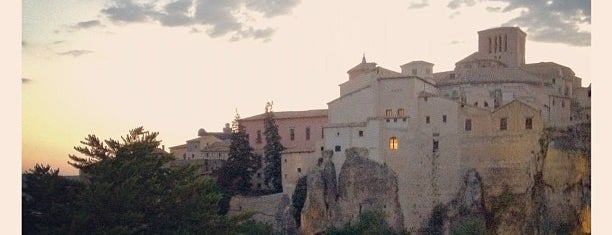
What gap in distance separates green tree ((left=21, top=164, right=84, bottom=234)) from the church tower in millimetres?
4247

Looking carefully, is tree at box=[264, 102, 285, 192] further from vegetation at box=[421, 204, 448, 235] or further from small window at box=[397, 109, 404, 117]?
vegetation at box=[421, 204, 448, 235]

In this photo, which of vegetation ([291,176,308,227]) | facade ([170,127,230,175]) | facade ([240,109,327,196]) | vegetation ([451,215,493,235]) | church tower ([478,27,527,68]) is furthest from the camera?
vegetation ([291,176,308,227])

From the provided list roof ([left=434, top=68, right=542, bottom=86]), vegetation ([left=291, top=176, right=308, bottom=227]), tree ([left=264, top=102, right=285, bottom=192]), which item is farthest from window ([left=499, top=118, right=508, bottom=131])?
tree ([left=264, top=102, right=285, bottom=192])

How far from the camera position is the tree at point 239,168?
28.6 feet

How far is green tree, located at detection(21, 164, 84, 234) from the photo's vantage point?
6.19m

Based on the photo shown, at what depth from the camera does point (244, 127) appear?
8484 millimetres

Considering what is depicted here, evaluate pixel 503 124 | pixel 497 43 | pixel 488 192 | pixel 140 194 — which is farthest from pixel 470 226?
pixel 140 194

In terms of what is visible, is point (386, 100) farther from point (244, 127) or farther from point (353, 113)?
point (244, 127)

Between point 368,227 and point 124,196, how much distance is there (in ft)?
10.2

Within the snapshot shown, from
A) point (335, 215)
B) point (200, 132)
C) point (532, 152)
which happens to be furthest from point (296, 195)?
point (532, 152)

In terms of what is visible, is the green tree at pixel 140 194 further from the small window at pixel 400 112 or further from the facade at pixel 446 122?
the small window at pixel 400 112

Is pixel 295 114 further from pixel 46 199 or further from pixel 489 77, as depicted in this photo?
pixel 46 199

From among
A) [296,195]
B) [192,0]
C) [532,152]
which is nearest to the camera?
[192,0]
